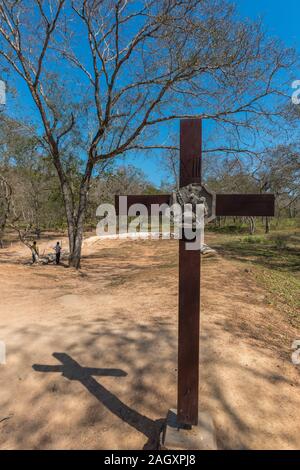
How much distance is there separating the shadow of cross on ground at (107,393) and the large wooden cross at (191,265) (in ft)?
1.12

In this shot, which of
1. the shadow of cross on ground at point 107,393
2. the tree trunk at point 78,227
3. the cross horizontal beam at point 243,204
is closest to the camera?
the cross horizontal beam at point 243,204

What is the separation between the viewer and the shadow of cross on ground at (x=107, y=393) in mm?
2438

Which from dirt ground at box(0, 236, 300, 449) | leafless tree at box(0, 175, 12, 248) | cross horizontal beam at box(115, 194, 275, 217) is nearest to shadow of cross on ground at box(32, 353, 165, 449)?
dirt ground at box(0, 236, 300, 449)

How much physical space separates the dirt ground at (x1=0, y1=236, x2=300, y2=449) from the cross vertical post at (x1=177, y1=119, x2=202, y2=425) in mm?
464

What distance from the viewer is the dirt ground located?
96.1 inches

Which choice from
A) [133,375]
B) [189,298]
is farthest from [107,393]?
[189,298]

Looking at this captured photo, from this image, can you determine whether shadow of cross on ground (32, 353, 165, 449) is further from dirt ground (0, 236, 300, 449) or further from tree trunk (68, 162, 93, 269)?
tree trunk (68, 162, 93, 269)

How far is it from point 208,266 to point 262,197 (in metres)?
7.41

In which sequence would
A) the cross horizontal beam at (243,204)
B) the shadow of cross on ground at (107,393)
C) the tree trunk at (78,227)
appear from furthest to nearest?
1. the tree trunk at (78,227)
2. the shadow of cross on ground at (107,393)
3. the cross horizontal beam at (243,204)

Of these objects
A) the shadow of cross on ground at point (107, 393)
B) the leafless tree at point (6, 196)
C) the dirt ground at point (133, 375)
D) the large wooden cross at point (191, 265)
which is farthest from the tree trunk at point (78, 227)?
the large wooden cross at point (191, 265)

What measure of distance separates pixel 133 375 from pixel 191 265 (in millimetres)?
1693

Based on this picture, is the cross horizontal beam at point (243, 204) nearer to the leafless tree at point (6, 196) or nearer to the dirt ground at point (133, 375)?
the dirt ground at point (133, 375)

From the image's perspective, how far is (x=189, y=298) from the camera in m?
2.20
